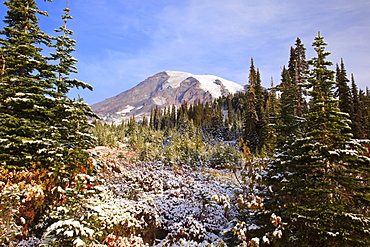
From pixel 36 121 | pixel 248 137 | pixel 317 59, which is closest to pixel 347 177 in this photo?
pixel 317 59

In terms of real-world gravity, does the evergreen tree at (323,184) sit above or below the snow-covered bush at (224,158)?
above

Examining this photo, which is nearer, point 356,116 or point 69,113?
point 69,113

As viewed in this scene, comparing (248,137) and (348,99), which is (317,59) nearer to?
(248,137)

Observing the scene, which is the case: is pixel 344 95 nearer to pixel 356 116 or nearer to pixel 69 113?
pixel 356 116

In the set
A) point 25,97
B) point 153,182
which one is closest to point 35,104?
point 25,97

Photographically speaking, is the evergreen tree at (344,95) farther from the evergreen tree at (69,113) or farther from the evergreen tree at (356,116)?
the evergreen tree at (69,113)

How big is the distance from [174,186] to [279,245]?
8.23 meters

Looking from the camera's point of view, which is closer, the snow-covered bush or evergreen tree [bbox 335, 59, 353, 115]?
the snow-covered bush

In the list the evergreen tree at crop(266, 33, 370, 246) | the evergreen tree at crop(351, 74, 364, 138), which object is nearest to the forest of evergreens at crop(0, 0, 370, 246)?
the evergreen tree at crop(266, 33, 370, 246)

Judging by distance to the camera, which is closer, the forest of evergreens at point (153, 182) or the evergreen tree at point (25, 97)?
the forest of evergreens at point (153, 182)

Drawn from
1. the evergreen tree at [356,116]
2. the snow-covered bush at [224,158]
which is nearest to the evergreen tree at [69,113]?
the snow-covered bush at [224,158]

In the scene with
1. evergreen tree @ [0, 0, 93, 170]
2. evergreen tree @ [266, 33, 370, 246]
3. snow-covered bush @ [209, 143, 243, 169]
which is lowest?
snow-covered bush @ [209, 143, 243, 169]

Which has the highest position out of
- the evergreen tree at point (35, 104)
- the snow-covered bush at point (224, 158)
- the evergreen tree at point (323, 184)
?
the evergreen tree at point (35, 104)

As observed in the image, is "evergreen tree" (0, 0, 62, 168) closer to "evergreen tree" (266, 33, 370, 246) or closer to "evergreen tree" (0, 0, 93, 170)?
"evergreen tree" (0, 0, 93, 170)
